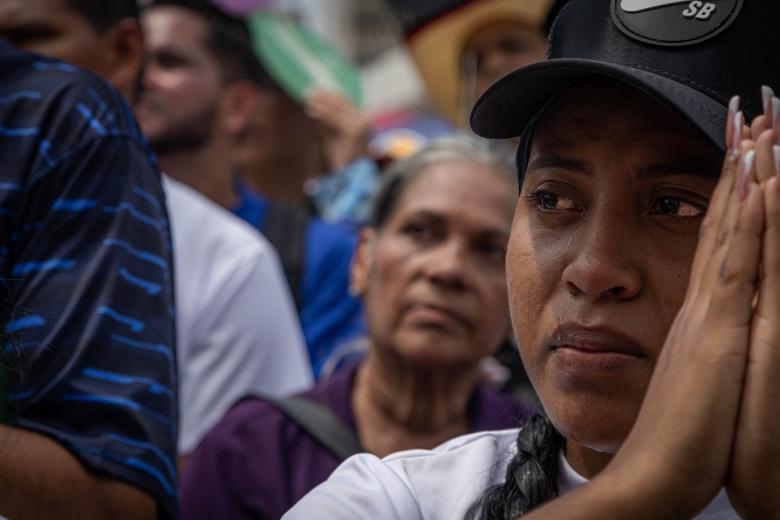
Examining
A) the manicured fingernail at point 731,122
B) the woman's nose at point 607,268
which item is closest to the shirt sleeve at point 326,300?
the woman's nose at point 607,268

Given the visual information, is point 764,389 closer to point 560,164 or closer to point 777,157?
point 777,157

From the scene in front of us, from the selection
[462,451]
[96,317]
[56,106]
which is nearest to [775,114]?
[462,451]

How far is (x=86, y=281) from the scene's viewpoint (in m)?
2.32

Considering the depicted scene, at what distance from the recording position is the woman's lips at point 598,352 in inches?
73.1

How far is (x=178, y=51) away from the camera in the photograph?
17.2 feet

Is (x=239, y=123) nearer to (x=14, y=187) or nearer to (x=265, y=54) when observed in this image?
(x=265, y=54)

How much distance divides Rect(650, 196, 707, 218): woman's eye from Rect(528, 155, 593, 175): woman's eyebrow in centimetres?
12

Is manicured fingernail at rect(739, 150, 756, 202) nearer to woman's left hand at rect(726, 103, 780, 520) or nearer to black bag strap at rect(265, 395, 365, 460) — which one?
woman's left hand at rect(726, 103, 780, 520)

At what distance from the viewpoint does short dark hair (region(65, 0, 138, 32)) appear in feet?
10.6

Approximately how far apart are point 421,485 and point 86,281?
730mm

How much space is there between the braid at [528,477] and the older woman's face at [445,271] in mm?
1598

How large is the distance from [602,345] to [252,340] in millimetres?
2106

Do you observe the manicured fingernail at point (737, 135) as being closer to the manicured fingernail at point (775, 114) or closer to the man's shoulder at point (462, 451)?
the manicured fingernail at point (775, 114)

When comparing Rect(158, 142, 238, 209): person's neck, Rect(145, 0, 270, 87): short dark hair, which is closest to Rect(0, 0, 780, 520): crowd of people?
Rect(158, 142, 238, 209): person's neck
